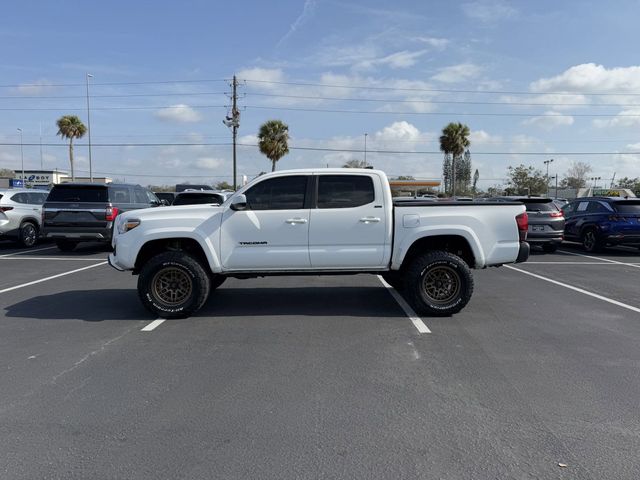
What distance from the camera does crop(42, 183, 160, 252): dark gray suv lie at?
13078 mm

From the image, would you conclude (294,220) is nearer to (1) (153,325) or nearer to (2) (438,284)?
(2) (438,284)

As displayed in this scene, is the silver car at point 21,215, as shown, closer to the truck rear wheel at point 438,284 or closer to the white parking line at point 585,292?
the truck rear wheel at point 438,284

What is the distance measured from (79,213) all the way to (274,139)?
30.9m

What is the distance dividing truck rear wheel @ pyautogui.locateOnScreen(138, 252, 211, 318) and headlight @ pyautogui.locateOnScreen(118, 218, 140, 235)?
503mm

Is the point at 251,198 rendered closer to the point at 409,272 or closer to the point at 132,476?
the point at 409,272

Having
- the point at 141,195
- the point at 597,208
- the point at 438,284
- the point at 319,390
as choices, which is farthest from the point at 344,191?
the point at 597,208

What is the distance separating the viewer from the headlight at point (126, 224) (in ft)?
21.9

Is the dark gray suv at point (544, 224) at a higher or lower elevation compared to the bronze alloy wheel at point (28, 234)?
higher

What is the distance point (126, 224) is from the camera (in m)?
6.71

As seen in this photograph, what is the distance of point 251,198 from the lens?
6719 mm

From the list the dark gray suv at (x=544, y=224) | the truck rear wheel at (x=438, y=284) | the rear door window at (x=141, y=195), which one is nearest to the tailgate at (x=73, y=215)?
the rear door window at (x=141, y=195)

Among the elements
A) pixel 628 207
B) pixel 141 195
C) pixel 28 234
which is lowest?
pixel 28 234

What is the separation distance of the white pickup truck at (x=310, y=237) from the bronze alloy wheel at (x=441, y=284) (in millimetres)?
14

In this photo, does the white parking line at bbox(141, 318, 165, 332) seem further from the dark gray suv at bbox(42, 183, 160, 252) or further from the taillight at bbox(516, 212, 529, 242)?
the dark gray suv at bbox(42, 183, 160, 252)
